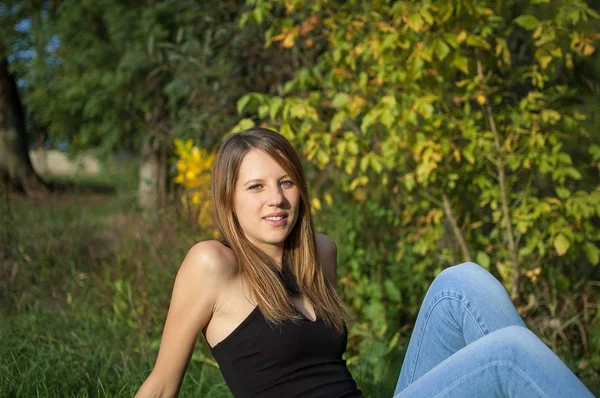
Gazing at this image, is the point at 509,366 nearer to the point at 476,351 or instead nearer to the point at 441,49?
the point at 476,351

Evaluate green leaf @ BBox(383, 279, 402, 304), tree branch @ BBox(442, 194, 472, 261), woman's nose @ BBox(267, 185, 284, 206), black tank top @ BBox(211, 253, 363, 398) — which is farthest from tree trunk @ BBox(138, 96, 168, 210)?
black tank top @ BBox(211, 253, 363, 398)

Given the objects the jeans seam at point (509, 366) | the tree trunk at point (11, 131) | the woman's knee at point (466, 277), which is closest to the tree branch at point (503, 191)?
the woman's knee at point (466, 277)

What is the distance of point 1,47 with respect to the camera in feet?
30.0

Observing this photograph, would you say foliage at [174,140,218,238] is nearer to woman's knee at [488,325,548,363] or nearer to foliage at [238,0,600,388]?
foliage at [238,0,600,388]

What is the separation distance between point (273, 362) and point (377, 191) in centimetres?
259

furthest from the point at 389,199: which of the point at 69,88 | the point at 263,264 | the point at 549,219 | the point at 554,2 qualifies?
the point at 69,88

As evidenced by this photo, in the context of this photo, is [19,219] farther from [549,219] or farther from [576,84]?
[576,84]

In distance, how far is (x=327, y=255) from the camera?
2.46 m

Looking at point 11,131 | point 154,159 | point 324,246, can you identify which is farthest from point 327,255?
point 11,131

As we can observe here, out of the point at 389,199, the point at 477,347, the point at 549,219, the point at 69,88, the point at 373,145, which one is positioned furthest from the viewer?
the point at 69,88

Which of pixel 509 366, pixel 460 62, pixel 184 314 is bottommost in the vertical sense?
pixel 509 366

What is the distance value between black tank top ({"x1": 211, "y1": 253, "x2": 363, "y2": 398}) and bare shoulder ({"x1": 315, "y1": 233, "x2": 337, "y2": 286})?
390mm

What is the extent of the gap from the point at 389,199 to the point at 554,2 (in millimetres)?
1523

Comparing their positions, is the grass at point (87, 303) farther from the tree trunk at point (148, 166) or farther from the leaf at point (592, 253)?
the tree trunk at point (148, 166)
